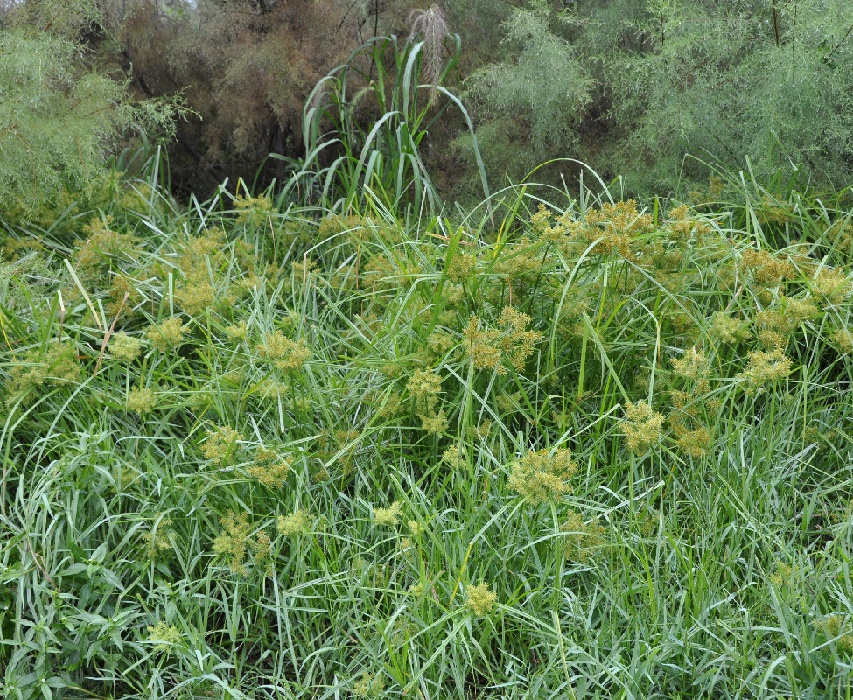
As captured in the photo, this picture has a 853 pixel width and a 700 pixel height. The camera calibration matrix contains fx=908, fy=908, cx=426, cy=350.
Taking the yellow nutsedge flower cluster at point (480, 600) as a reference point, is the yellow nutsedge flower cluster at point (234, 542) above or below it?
below

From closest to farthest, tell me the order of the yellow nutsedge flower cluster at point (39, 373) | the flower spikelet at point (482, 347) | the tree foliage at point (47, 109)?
the flower spikelet at point (482, 347)
the yellow nutsedge flower cluster at point (39, 373)
the tree foliage at point (47, 109)

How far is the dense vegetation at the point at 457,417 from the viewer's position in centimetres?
195

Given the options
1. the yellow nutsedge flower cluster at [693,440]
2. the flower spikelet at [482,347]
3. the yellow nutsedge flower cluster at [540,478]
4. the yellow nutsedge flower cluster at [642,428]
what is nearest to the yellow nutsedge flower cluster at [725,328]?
the yellow nutsedge flower cluster at [693,440]

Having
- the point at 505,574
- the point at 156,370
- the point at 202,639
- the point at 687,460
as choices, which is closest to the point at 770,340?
the point at 687,460

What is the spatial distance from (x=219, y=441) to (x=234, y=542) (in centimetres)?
26

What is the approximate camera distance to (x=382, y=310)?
10.1ft

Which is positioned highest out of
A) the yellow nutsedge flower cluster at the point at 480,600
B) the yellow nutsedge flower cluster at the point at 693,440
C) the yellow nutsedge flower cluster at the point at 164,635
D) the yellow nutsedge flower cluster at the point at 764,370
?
the yellow nutsedge flower cluster at the point at 764,370

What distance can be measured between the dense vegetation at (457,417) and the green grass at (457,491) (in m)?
0.01

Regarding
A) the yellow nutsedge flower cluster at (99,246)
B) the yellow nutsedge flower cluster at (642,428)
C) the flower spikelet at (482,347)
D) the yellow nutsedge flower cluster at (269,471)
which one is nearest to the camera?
the yellow nutsedge flower cluster at (642,428)

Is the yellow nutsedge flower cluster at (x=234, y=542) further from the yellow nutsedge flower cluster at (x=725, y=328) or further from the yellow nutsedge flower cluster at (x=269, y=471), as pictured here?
the yellow nutsedge flower cluster at (x=725, y=328)

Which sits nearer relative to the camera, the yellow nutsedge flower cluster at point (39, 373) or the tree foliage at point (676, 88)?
the yellow nutsedge flower cluster at point (39, 373)

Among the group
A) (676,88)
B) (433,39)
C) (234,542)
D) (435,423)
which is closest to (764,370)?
(435,423)

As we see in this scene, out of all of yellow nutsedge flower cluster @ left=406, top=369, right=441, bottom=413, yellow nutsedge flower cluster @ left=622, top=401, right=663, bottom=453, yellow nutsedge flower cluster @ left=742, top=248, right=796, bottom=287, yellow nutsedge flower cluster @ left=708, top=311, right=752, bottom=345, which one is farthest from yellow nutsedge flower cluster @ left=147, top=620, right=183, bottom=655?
yellow nutsedge flower cluster @ left=742, top=248, right=796, bottom=287

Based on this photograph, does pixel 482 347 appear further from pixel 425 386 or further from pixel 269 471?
pixel 269 471
